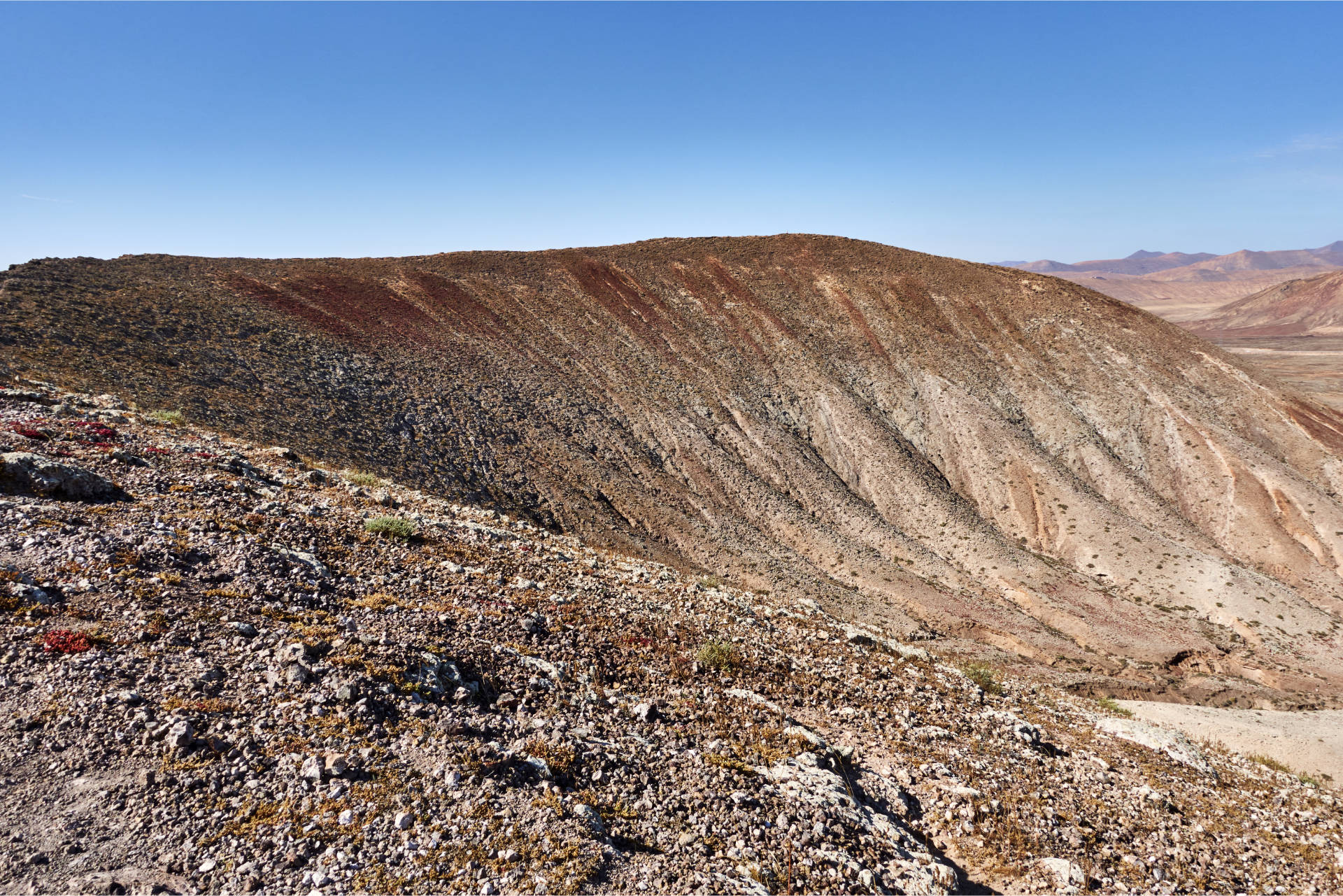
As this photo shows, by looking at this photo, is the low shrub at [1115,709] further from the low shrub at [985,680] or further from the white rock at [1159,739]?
the low shrub at [985,680]

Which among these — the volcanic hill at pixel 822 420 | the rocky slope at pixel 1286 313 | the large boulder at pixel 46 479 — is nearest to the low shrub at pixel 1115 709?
the volcanic hill at pixel 822 420

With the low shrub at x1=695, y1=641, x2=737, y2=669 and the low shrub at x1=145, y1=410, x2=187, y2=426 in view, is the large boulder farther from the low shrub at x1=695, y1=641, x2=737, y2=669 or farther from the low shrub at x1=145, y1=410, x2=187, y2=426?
the low shrub at x1=695, y1=641, x2=737, y2=669

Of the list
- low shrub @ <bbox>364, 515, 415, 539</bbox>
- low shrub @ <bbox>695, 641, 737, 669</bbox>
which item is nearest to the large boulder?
low shrub @ <bbox>364, 515, 415, 539</bbox>

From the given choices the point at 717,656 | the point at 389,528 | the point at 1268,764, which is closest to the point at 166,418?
the point at 389,528

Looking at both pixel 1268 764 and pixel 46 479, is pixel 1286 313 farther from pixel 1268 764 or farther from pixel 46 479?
pixel 46 479

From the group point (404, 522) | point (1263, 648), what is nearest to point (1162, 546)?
point (1263, 648)

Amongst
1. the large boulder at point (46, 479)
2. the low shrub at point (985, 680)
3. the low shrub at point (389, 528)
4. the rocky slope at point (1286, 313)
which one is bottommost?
the low shrub at point (985, 680)
